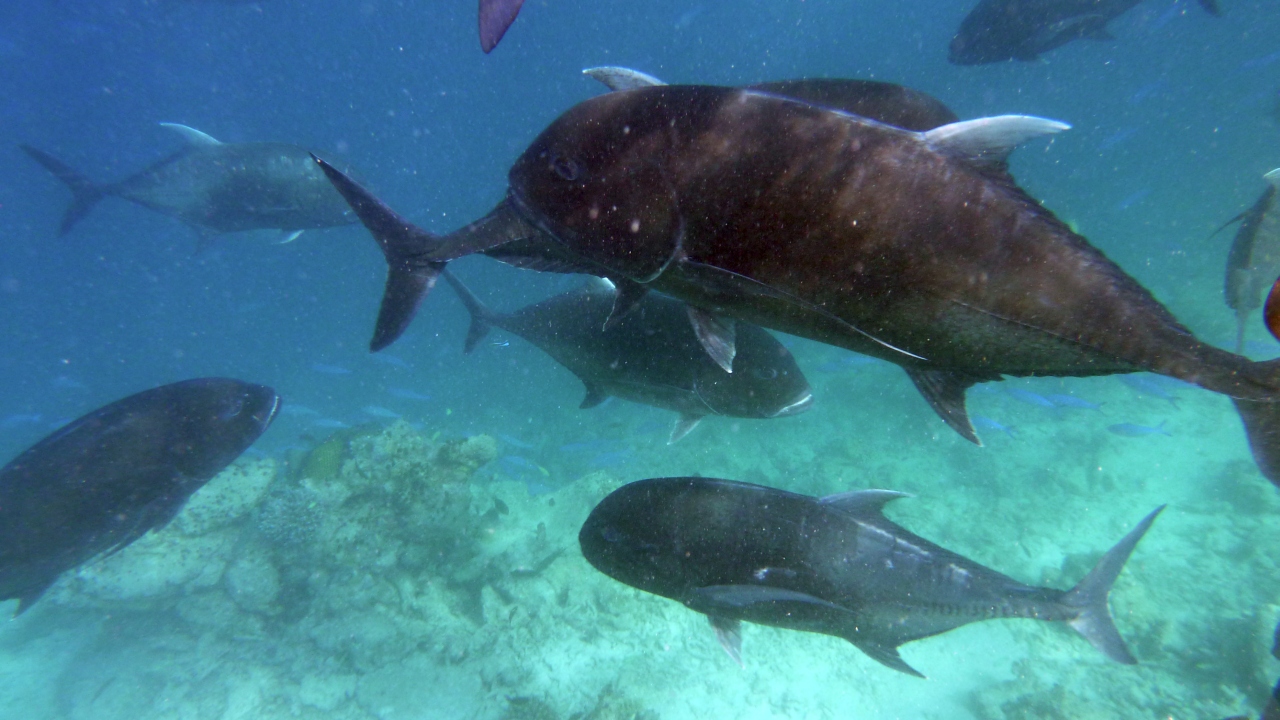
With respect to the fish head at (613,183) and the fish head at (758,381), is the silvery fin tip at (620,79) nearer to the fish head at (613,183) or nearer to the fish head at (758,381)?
the fish head at (613,183)

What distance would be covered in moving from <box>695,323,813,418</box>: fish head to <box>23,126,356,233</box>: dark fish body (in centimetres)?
718

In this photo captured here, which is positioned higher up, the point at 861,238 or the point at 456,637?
the point at 861,238

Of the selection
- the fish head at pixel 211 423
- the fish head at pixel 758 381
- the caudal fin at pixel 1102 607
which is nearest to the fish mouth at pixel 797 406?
the fish head at pixel 758 381

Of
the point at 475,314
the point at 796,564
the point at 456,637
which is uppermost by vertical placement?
the point at 796,564

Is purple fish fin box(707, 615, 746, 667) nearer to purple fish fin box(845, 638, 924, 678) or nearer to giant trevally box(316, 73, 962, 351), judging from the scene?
purple fish fin box(845, 638, 924, 678)

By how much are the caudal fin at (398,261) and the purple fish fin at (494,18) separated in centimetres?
81

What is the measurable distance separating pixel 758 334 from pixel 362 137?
4394cm

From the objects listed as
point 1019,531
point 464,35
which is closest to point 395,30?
point 464,35

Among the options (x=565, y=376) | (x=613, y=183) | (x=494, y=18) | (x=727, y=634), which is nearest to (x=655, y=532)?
(x=727, y=634)

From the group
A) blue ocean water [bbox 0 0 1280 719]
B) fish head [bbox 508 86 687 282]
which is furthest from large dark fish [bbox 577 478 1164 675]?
blue ocean water [bbox 0 0 1280 719]

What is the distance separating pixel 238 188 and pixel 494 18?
27.6 feet

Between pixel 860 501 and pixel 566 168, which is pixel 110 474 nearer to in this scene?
pixel 566 168

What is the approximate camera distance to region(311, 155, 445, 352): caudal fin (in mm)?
2131

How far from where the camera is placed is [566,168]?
5.03 ft
